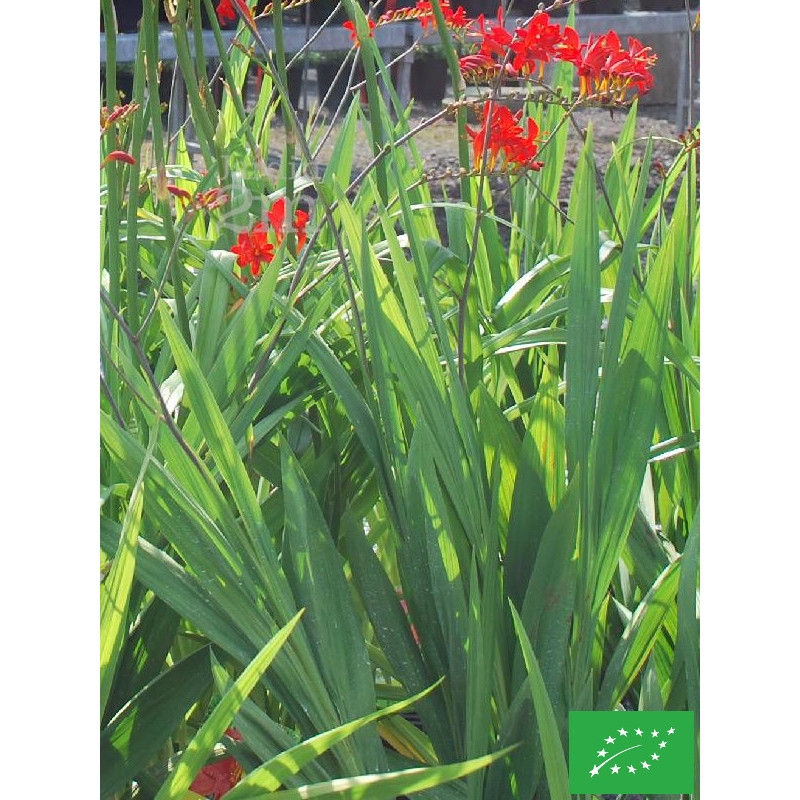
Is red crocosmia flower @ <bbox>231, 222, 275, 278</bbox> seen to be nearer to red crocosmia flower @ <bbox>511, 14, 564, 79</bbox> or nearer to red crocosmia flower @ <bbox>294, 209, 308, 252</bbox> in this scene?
red crocosmia flower @ <bbox>294, 209, 308, 252</bbox>

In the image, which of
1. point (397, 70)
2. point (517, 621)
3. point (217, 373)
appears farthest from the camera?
point (397, 70)

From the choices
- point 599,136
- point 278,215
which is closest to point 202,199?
point 278,215

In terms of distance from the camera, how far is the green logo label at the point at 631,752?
1.94 feet

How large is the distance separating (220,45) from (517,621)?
16.9 inches

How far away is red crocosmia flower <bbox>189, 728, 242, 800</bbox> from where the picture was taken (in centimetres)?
65

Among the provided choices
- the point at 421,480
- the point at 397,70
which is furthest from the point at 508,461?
the point at 397,70

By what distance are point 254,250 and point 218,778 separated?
362 mm

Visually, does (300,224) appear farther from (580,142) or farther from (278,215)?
(580,142)

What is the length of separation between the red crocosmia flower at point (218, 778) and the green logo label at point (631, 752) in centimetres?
22

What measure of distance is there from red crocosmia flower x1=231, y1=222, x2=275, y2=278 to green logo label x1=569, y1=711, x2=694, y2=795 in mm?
375

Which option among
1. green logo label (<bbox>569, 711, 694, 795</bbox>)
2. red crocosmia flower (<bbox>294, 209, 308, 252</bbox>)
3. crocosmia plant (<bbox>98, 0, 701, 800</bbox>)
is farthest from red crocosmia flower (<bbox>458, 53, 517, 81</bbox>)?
green logo label (<bbox>569, 711, 694, 795</bbox>)

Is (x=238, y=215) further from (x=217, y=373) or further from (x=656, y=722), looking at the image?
(x=656, y=722)

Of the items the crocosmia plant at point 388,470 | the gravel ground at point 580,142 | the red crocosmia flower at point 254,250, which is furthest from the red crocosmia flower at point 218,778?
the gravel ground at point 580,142
